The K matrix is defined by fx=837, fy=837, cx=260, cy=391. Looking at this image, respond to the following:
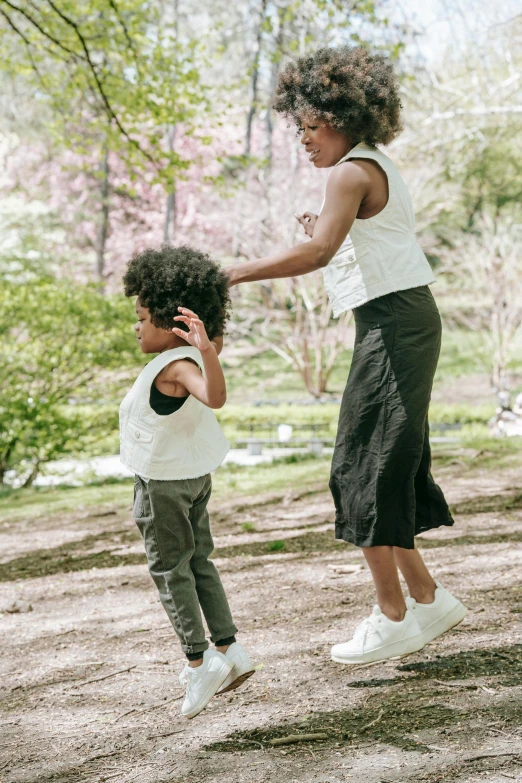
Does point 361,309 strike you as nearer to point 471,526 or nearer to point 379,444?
point 379,444

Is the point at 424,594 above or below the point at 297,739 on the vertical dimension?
above

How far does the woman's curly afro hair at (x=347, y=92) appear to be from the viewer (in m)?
2.59

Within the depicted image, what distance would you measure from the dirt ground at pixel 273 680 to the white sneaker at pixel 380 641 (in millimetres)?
105

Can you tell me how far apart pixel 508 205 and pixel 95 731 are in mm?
26809

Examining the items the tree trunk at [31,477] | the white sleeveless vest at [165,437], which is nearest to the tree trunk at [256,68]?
the tree trunk at [31,477]

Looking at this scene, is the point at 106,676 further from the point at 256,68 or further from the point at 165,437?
the point at 256,68

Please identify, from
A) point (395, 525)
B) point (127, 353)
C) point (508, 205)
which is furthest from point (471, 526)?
point (508, 205)

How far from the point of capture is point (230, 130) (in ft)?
93.7

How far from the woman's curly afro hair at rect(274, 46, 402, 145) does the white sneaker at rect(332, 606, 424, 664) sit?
155 centimetres

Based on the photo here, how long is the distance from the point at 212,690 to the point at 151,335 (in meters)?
1.06

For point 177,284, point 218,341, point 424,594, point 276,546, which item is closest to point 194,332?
point 177,284

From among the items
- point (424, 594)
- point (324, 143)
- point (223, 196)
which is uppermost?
point (223, 196)

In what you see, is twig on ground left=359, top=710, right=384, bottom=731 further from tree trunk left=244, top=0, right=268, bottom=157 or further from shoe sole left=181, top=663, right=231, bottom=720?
tree trunk left=244, top=0, right=268, bottom=157

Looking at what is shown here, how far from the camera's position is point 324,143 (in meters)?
2.68
